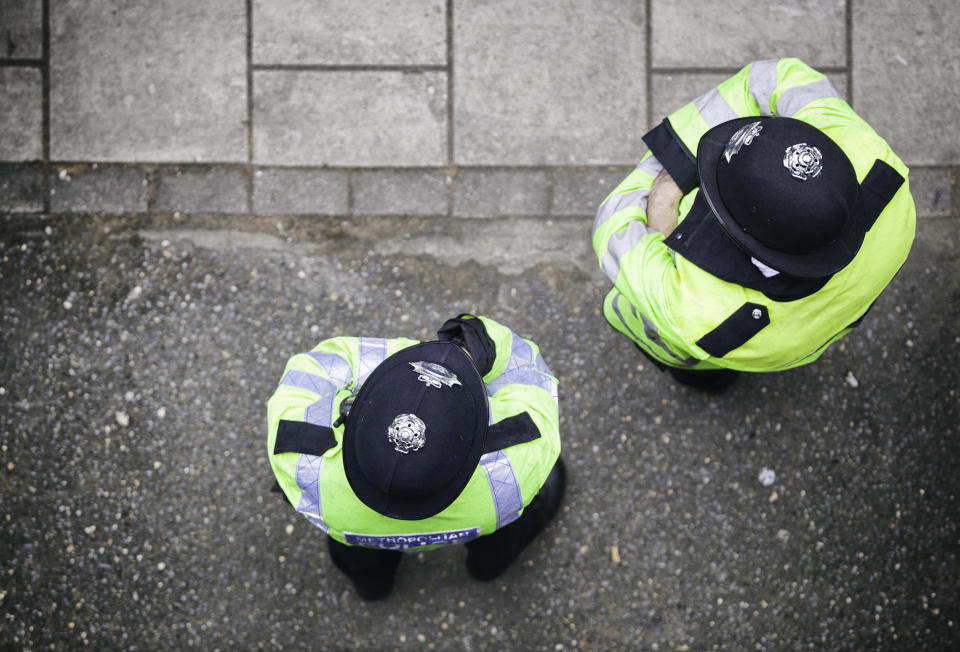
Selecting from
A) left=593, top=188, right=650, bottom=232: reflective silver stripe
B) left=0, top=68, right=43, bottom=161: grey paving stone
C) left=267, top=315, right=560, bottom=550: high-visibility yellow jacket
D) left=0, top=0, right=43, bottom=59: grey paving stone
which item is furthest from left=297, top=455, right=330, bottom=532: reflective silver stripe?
left=0, top=0, right=43, bottom=59: grey paving stone

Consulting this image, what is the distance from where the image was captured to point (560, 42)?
351 cm

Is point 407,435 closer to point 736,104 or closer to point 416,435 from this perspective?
point 416,435

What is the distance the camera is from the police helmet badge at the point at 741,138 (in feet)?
6.79

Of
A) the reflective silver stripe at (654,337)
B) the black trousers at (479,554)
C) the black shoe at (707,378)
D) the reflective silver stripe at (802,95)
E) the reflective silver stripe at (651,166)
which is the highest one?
the reflective silver stripe at (802,95)

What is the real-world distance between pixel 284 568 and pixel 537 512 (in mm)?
1281

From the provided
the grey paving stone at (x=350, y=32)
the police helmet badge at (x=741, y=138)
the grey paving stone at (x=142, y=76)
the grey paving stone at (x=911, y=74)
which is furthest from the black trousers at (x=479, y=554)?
the grey paving stone at (x=911, y=74)

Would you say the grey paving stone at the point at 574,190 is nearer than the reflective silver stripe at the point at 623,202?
No

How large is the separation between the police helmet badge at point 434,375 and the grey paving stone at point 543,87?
65.8 inches

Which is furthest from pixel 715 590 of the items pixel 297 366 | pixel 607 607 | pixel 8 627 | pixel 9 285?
pixel 9 285

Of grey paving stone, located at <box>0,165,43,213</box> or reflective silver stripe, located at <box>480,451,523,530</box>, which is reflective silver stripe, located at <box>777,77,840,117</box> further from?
grey paving stone, located at <box>0,165,43,213</box>

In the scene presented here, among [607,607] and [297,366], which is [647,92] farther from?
[607,607]

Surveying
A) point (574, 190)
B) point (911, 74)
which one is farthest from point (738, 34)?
point (574, 190)

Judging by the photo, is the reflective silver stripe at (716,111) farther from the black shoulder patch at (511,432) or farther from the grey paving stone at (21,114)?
the grey paving stone at (21,114)

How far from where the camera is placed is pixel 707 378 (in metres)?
3.22
